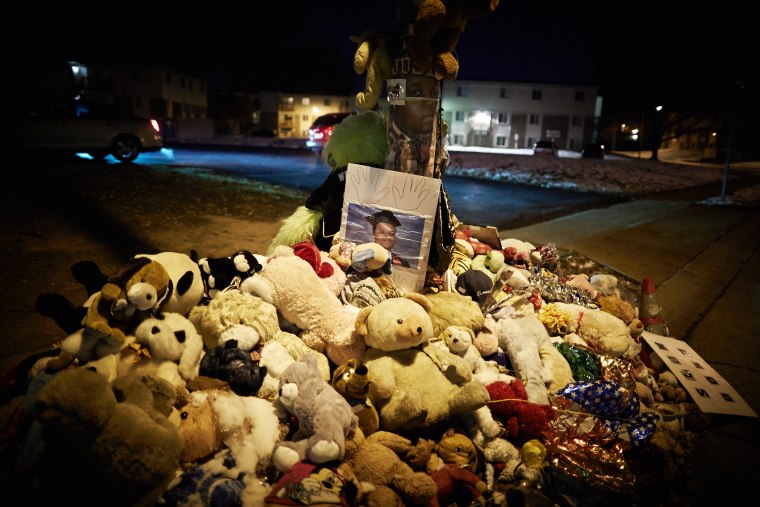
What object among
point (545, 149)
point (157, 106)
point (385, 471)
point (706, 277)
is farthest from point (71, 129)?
point (157, 106)

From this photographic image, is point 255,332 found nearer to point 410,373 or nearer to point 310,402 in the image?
point 310,402

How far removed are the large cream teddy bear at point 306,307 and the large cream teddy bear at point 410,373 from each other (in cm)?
20

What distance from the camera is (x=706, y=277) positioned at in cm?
591

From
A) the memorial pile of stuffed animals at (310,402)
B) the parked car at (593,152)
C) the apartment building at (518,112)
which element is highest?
the apartment building at (518,112)

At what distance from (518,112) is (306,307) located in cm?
5015

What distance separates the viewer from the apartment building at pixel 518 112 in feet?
155

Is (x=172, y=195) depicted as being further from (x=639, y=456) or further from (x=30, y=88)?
(x=30, y=88)

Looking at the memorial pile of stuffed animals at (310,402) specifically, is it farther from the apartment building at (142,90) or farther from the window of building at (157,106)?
the window of building at (157,106)

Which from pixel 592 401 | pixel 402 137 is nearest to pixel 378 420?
pixel 592 401

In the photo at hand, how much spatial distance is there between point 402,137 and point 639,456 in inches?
101

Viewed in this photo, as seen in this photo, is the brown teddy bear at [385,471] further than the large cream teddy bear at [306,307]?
No

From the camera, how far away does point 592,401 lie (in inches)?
105

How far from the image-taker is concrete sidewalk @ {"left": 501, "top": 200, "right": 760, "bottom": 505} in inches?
105

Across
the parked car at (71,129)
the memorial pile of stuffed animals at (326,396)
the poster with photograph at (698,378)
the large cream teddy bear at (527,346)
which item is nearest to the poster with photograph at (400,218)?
the memorial pile of stuffed animals at (326,396)
